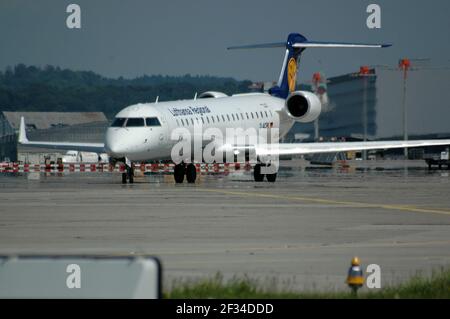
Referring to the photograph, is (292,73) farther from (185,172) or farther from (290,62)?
(185,172)

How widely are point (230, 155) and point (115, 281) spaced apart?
32.8 metres

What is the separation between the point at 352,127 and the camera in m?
97.5

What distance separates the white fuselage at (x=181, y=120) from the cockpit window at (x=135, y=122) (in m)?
0.07

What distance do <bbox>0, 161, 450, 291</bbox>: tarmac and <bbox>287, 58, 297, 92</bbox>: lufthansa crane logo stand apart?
16.2 m

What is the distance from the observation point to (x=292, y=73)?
49.4 metres

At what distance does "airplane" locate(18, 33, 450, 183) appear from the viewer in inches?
1524

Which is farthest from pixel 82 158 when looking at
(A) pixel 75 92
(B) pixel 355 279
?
(B) pixel 355 279

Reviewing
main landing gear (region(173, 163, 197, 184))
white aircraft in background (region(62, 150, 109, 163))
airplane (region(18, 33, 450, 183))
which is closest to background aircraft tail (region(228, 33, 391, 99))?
airplane (region(18, 33, 450, 183))

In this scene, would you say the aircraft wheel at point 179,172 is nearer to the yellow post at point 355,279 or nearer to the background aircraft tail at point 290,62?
the background aircraft tail at point 290,62

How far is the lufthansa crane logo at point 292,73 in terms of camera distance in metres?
49.0

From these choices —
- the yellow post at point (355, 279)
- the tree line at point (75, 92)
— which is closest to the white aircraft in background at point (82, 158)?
the tree line at point (75, 92)

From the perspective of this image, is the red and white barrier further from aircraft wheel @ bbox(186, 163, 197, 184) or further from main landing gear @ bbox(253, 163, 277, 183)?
aircraft wheel @ bbox(186, 163, 197, 184)
